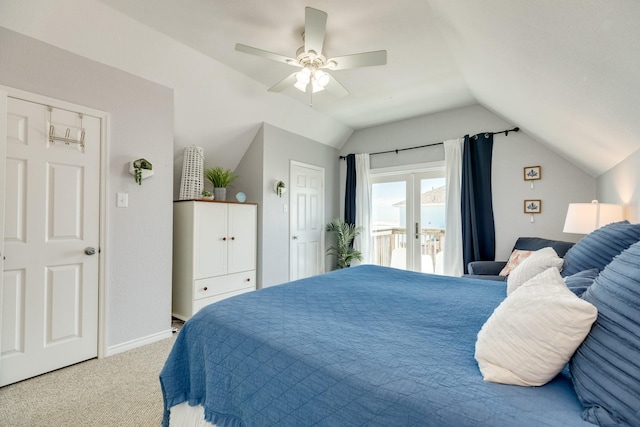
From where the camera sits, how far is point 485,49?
2.21 meters

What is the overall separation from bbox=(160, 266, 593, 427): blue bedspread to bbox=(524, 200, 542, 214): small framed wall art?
246cm

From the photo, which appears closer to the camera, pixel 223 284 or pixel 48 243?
pixel 48 243

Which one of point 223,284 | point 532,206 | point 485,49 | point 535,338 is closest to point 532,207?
point 532,206

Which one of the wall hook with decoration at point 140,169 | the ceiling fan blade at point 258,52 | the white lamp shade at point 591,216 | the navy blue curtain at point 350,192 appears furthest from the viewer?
the navy blue curtain at point 350,192

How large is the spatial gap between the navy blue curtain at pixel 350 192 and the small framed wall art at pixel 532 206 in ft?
8.28

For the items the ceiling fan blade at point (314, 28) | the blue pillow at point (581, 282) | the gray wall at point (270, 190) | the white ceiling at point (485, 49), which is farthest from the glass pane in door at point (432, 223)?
the blue pillow at point (581, 282)

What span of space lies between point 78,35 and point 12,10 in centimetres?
35

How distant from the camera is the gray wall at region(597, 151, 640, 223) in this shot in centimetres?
202

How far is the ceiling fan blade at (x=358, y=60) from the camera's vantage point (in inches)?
86.8

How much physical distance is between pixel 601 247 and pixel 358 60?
199cm

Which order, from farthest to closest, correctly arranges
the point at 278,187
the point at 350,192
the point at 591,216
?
→ the point at 350,192 → the point at 278,187 → the point at 591,216

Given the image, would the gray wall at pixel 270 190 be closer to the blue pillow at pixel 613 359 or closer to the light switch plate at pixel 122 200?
the light switch plate at pixel 122 200

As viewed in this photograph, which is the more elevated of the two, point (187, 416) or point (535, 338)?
point (535, 338)

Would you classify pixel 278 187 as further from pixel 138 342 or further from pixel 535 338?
pixel 535 338
